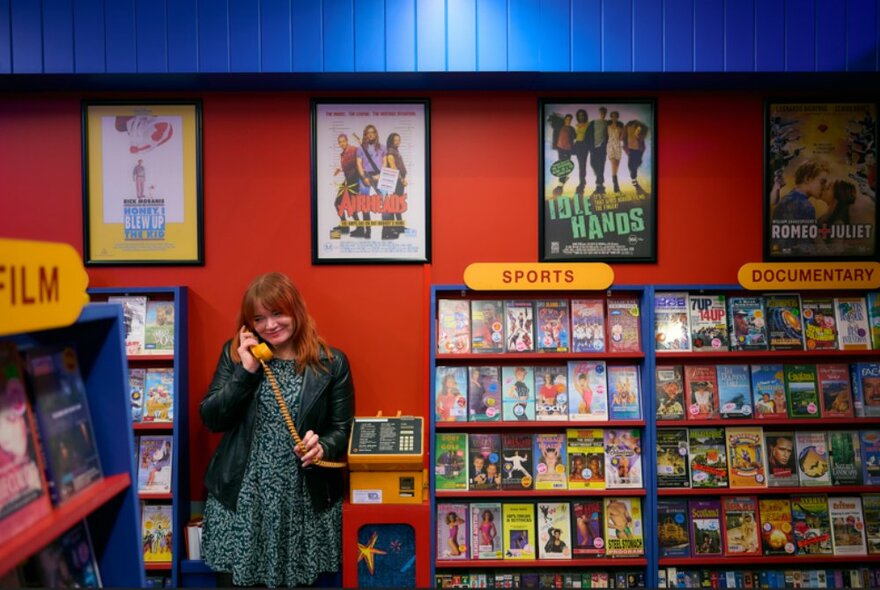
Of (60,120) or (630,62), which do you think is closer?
(630,62)

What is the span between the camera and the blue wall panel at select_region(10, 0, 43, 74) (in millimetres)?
3285

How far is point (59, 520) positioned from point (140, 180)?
2.70 meters

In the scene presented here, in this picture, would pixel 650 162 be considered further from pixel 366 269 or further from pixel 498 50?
pixel 366 269

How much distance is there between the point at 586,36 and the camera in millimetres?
3314

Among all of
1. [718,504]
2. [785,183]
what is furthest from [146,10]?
[718,504]

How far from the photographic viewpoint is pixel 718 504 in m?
3.50

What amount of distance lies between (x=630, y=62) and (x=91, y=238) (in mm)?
3200

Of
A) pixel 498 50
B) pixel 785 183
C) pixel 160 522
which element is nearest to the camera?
pixel 498 50

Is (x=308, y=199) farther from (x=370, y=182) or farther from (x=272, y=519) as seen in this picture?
(x=272, y=519)

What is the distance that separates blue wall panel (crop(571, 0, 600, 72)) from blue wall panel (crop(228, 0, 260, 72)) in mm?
1663

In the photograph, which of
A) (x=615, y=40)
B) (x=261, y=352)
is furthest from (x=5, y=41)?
(x=615, y=40)

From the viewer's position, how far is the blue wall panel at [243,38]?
330 cm

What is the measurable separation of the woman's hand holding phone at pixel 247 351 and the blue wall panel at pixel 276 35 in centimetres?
140

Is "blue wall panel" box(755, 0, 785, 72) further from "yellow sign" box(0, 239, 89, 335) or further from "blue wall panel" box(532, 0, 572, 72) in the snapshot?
"yellow sign" box(0, 239, 89, 335)
